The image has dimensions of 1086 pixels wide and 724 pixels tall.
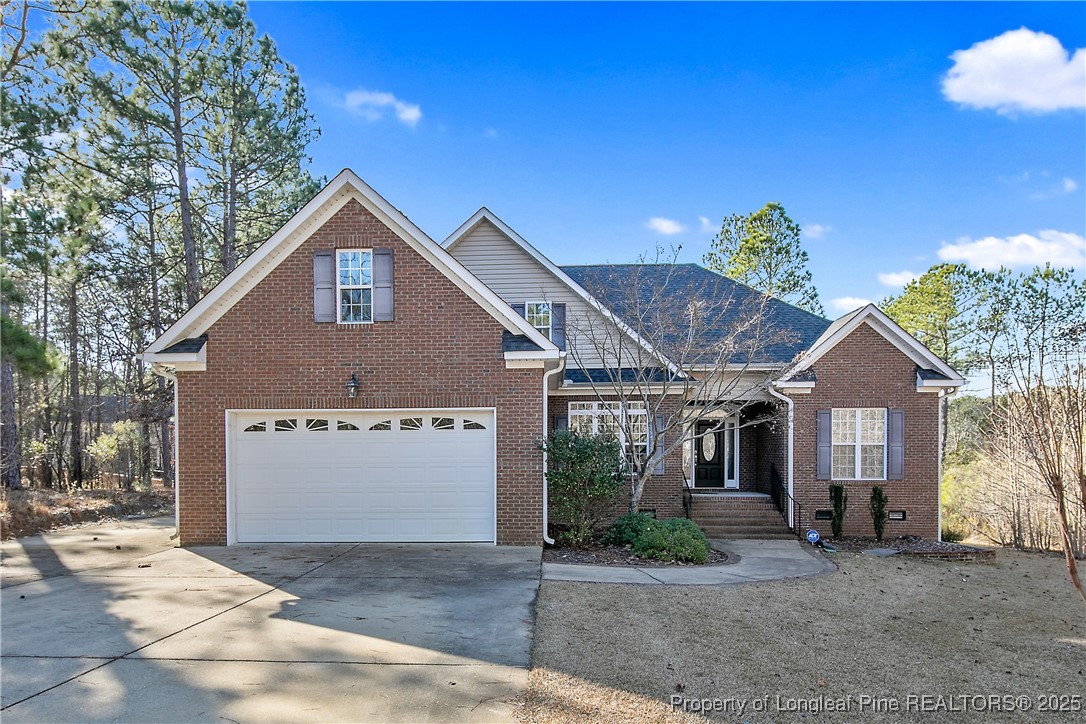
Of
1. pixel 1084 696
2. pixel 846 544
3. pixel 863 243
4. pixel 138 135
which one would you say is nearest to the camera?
pixel 1084 696

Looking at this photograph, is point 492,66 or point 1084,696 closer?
point 1084,696

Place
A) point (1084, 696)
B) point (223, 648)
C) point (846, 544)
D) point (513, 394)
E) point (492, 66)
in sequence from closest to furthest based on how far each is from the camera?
point (1084, 696) < point (223, 648) < point (513, 394) < point (846, 544) < point (492, 66)

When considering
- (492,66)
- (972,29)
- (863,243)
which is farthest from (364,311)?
(863,243)

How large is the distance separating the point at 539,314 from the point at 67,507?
12641 millimetres

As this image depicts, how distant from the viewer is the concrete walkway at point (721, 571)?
29.2ft

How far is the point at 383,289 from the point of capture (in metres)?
11.0

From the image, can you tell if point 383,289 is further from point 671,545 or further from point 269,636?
point 671,545

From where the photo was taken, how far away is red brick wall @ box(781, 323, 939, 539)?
1420 cm

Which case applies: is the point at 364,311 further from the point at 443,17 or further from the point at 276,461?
the point at 443,17

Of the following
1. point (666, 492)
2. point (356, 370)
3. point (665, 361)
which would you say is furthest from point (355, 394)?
point (666, 492)

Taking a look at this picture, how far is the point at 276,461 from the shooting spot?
36.5 ft

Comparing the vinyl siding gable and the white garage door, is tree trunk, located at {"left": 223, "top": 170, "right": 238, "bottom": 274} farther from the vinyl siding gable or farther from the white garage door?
the white garage door

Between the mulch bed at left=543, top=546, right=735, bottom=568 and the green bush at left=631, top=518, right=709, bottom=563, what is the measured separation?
0.35ft

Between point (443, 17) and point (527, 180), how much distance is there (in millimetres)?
7758
